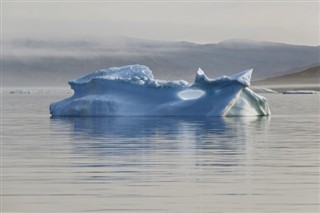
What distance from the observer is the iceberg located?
76.6ft

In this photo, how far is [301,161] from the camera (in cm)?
1245

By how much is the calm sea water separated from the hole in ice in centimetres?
401

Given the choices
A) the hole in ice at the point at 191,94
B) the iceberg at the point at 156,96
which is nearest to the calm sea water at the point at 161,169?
the iceberg at the point at 156,96

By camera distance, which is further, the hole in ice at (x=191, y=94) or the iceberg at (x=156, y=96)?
the hole in ice at (x=191, y=94)

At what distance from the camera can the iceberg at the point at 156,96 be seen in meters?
23.3

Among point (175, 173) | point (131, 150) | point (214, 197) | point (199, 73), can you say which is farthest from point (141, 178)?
point (199, 73)

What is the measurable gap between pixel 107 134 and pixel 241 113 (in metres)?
6.96

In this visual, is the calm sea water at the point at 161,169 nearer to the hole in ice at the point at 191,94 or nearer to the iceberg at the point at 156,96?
the iceberg at the point at 156,96

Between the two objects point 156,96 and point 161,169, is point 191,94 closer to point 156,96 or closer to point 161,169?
point 156,96

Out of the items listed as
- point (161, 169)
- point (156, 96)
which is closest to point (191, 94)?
point (156, 96)

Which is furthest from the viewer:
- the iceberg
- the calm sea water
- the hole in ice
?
the hole in ice

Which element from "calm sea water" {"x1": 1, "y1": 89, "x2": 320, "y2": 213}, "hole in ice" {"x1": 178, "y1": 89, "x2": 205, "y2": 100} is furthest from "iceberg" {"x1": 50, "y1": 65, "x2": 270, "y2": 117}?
"calm sea water" {"x1": 1, "y1": 89, "x2": 320, "y2": 213}

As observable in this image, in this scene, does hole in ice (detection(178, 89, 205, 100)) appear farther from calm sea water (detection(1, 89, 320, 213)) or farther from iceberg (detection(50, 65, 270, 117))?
calm sea water (detection(1, 89, 320, 213))

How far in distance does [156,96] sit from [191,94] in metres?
1.21
